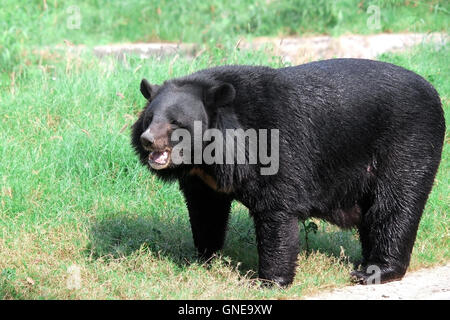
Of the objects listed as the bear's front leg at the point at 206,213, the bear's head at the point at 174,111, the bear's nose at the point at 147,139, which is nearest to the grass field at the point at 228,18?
the bear's front leg at the point at 206,213

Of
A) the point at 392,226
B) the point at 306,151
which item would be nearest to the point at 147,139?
the point at 306,151

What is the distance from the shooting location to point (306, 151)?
534 centimetres

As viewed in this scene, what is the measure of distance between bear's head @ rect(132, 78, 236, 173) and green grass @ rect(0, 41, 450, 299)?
0.92 m

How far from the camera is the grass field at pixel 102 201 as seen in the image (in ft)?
17.5

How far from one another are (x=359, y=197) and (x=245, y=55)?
12.0ft

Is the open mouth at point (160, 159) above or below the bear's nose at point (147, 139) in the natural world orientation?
below

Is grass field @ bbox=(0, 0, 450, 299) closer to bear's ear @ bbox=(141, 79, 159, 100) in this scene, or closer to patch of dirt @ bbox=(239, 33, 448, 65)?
patch of dirt @ bbox=(239, 33, 448, 65)

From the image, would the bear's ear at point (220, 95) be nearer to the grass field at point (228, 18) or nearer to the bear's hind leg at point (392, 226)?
the bear's hind leg at point (392, 226)

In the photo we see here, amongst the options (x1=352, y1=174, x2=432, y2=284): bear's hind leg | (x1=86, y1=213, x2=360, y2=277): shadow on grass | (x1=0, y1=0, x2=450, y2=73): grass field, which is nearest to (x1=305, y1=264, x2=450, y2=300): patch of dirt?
(x1=352, y1=174, x2=432, y2=284): bear's hind leg

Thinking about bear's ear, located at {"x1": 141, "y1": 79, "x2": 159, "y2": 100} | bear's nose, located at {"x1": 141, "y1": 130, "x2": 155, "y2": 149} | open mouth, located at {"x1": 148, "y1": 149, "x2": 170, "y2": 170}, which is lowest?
open mouth, located at {"x1": 148, "y1": 149, "x2": 170, "y2": 170}

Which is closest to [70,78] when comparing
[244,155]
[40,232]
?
[40,232]

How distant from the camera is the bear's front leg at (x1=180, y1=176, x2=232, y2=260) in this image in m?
5.53

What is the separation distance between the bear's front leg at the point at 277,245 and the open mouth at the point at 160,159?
2.53 feet

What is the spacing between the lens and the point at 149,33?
1134cm
